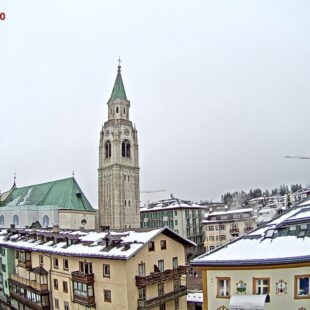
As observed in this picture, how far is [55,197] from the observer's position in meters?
83.1

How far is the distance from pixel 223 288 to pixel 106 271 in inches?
538

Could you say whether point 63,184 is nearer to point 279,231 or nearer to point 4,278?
point 4,278

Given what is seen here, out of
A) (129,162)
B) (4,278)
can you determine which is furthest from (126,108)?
(4,278)

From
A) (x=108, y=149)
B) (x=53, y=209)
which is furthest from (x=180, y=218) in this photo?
(x=53, y=209)

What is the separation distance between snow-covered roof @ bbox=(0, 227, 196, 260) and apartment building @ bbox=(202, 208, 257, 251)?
53894mm

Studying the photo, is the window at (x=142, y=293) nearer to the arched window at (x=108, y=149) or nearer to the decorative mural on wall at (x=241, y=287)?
the decorative mural on wall at (x=241, y=287)

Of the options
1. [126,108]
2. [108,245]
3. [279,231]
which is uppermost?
[126,108]

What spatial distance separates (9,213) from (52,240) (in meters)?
48.9

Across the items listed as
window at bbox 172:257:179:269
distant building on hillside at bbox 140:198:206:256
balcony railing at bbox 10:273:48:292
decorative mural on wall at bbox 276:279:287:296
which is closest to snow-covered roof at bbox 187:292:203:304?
window at bbox 172:257:179:269

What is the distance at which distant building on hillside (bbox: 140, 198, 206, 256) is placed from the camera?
96.6 metres

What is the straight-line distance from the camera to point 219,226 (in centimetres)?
8875

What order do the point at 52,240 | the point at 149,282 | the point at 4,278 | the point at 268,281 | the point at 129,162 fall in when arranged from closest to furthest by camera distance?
the point at 268,281 → the point at 149,282 → the point at 52,240 → the point at 4,278 → the point at 129,162

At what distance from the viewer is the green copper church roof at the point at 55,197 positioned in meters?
81.1

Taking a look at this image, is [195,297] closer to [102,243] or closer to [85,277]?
[102,243]
